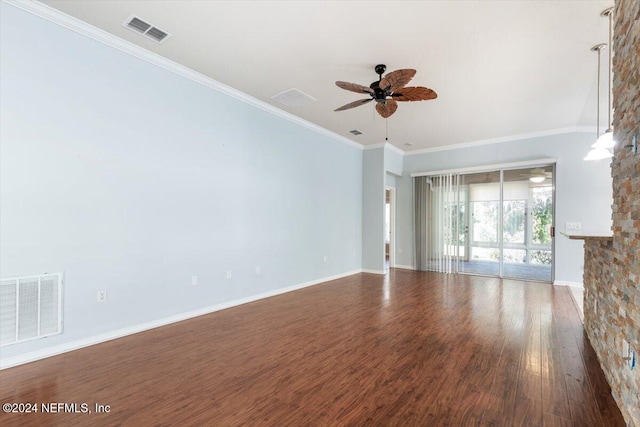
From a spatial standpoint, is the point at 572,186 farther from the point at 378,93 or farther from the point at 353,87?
the point at 353,87

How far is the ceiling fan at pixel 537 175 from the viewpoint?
6331 millimetres

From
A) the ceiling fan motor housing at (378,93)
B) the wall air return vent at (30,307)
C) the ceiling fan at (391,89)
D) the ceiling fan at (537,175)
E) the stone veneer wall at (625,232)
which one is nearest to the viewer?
the stone veneer wall at (625,232)

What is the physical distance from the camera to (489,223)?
706cm

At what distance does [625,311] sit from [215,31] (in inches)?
163

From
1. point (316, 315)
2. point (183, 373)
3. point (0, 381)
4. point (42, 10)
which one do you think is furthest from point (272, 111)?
point (0, 381)

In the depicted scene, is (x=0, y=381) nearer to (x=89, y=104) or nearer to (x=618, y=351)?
(x=89, y=104)

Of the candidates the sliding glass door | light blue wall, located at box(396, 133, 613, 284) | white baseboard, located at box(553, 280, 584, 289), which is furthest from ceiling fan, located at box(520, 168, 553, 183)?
white baseboard, located at box(553, 280, 584, 289)

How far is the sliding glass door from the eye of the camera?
643cm

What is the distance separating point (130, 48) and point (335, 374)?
3.98 m

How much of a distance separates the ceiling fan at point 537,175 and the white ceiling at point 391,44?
161 cm

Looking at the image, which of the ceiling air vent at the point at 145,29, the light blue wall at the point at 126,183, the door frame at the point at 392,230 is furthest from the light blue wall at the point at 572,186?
the ceiling air vent at the point at 145,29

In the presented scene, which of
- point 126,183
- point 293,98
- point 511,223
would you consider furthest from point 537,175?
point 126,183

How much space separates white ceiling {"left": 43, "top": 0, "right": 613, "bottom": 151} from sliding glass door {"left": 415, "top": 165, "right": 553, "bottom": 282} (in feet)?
6.82

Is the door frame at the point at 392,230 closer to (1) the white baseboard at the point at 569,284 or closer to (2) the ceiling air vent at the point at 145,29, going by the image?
(1) the white baseboard at the point at 569,284
